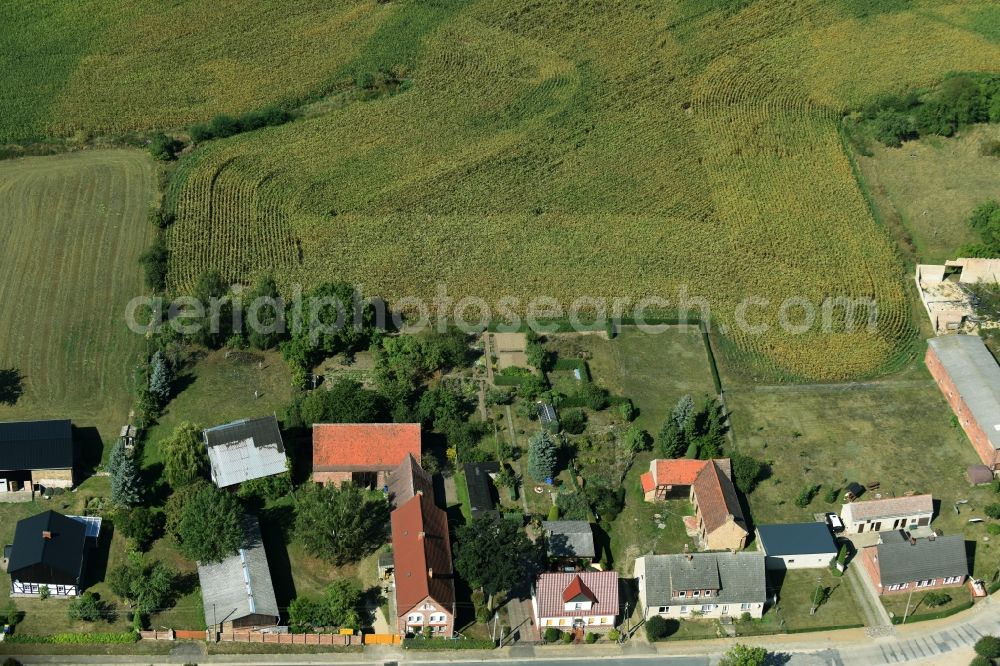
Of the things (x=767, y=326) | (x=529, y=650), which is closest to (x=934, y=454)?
(x=767, y=326)

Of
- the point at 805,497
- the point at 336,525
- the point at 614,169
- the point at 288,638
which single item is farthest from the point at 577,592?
the point at 614,169

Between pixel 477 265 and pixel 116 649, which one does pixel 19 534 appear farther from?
pixel 477 265

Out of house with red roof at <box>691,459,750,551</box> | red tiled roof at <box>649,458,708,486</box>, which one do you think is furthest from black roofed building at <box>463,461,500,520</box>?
house with red roof at <box>691,459,750,551</box>

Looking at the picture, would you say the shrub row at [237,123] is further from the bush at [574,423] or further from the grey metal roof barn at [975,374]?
the grey metal roof barn at [975,374]

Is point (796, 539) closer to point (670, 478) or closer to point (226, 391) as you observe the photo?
point (670, 478)

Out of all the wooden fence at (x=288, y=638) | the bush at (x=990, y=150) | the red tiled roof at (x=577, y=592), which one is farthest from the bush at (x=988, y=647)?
the bush at (x=990, y=150)

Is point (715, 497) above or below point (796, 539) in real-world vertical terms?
above
